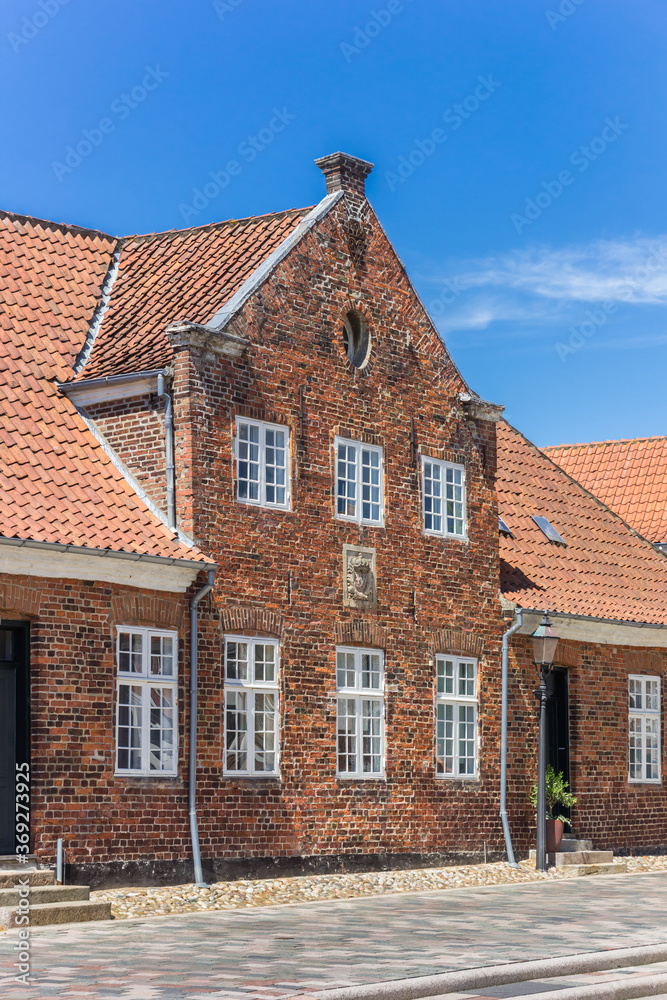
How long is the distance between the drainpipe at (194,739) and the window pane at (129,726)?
69 centimetres

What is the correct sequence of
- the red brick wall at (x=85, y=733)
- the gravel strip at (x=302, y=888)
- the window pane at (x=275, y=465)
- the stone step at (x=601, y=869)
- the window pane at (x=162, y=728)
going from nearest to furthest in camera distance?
the red brick wall at (x=85, y=733)
the gravel strip at (x=302, y=888)
the window pane at (x=162, y=728)
the window pane at (x=275, y=465)
the stone step at (x=601, y=869)

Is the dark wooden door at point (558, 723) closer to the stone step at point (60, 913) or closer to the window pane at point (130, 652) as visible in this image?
the window pane at point (130, 652)

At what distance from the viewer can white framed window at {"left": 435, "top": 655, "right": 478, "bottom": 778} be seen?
862 inches

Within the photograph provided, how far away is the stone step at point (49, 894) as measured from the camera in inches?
578

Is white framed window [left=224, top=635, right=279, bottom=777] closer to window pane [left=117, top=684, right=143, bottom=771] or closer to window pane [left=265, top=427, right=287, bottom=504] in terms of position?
window pane [left=117, top=684, right=143, bottom=771]

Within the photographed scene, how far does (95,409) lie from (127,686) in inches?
155

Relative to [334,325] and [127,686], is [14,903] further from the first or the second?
[334,325]

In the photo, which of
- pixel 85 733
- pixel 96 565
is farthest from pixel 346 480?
pixel 85 733

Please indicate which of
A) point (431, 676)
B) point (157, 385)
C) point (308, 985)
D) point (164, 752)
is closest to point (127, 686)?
point (164, 752)

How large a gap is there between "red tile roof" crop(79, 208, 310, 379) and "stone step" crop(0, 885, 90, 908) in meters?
6.45

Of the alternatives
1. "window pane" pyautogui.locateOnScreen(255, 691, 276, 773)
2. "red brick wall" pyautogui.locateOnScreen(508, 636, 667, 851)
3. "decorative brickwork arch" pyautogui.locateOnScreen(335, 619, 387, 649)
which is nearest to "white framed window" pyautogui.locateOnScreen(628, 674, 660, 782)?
"red brick wall" pyautogui.locateOnScreen(508, 636, 667, 851)

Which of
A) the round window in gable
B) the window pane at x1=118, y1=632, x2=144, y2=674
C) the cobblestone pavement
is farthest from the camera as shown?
the round window in gable

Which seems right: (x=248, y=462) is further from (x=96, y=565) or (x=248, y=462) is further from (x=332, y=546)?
(x=96, y=565)

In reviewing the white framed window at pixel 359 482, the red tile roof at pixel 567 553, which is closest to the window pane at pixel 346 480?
the white framed window at pixel 359 482
